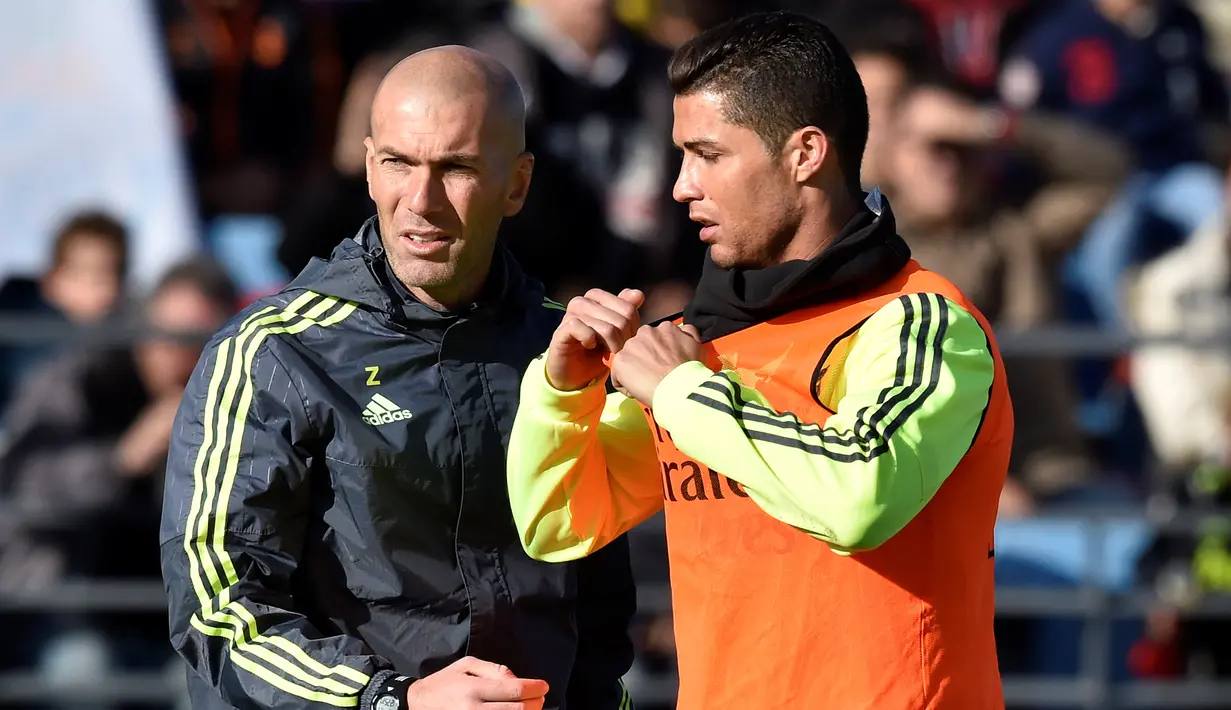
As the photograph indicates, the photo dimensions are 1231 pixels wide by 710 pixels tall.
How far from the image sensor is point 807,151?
9.94 ft

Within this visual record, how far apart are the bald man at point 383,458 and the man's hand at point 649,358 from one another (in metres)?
0.49

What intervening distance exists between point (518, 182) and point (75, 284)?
3755mm

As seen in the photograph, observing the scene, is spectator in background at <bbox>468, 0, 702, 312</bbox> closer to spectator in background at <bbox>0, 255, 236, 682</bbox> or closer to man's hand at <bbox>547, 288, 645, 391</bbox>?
spectator in background at <bbox>0, 255, 236, 682</bbox>

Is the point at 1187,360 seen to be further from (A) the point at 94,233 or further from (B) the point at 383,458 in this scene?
(B) the point at 383,458

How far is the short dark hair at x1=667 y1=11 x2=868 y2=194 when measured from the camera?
3010 mm

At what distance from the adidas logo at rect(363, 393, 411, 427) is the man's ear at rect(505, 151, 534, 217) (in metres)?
0.43

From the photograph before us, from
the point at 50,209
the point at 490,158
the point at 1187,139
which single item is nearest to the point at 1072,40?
the point at 1187,139

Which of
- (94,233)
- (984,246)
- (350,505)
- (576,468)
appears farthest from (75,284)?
(576,468)

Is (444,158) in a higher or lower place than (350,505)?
higher

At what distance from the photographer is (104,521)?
20.6ft

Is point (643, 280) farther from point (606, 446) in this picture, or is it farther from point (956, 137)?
point (606, 446)

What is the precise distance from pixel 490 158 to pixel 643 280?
3295 mm

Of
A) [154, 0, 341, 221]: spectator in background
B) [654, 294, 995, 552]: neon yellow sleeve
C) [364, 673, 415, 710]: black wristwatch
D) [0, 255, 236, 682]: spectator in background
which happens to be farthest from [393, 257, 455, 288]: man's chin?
[154, 0, 341, 221]: spectator in background

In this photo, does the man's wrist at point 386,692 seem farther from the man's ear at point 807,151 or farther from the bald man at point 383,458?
the man's ear at point 807,151
